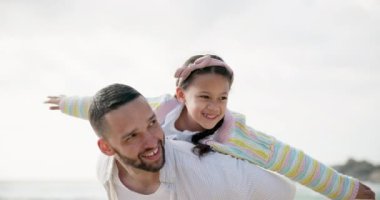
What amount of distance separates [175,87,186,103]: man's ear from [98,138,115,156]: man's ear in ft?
2.93

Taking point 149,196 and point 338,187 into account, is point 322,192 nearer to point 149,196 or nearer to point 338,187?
point 338,187

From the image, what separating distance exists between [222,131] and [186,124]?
1.00ft

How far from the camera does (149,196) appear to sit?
2.87 m

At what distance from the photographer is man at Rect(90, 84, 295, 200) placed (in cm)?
269

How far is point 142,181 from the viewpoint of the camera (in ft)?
9.59

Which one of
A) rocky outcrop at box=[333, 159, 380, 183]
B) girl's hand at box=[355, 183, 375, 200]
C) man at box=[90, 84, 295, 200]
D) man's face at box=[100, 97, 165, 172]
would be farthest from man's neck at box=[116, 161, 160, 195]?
rocky outcrop at box=[333, 159, 380, 183]

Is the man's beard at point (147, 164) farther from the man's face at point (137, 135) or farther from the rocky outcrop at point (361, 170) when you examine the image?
the rocky outcrop at point (361, 170)

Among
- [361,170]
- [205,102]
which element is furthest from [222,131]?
[361,170]

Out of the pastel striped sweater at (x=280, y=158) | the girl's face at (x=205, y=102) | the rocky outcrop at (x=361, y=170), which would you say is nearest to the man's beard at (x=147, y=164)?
the pastel striped sweater at (x=280, y=158)

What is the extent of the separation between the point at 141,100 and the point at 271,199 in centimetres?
102

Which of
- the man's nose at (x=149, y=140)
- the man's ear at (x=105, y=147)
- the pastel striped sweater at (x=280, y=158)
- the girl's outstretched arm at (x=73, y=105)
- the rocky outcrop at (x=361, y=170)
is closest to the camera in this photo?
the man's nose at (x=149, y=140)

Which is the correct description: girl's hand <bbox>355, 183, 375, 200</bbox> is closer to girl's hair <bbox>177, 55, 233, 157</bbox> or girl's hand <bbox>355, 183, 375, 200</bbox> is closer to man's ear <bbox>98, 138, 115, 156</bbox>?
girl's hair <bbox>177, 55, 233, 157</bbox>

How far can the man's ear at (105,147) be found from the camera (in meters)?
2.84

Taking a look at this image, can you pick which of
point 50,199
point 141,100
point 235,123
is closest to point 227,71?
point 235,123
